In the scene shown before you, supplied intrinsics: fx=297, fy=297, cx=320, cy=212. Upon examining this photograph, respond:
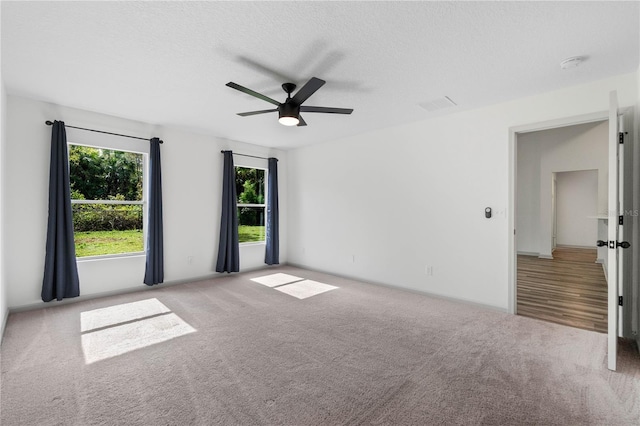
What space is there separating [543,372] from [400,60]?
2.76m

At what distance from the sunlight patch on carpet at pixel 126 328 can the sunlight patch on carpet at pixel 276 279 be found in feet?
5.31

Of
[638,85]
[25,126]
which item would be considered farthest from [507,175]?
[25,126]

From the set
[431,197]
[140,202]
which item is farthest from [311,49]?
[140,202]

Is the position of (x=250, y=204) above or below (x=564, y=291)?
above

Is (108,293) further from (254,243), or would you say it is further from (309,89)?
(309,89)

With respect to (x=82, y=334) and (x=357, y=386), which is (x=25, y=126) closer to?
(x=82, y=334)

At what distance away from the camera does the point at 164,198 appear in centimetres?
475

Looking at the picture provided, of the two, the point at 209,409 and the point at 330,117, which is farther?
the point at 330,117

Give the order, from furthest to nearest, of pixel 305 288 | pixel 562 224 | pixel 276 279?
pixel 562 224
pixel 276 279
pixel 305 288

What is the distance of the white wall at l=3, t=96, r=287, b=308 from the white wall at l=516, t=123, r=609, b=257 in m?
6.30

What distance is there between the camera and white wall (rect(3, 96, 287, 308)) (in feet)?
11.6

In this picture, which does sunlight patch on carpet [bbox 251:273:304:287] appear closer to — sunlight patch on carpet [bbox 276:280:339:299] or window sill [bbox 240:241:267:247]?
sunlight patch on carpet [bbox 276:280:339:299]

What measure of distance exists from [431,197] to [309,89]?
8.37 ft

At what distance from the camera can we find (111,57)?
8.38 ft
